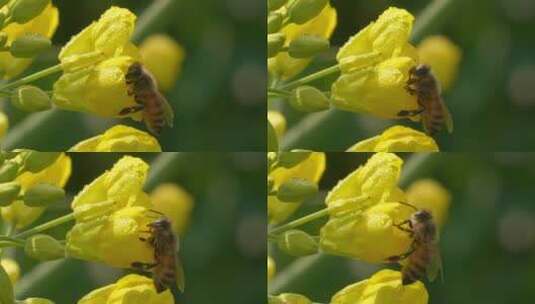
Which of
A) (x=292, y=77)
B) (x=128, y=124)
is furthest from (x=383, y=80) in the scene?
(x=128, y=124)

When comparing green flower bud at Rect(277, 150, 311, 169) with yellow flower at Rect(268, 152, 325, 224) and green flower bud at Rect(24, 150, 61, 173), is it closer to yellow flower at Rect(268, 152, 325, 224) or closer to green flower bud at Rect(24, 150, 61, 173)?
yellow flower at Rect(268, 152, 325, 224)

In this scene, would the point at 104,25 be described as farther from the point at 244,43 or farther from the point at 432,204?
the point at 432,204

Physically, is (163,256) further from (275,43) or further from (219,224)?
(275,43)

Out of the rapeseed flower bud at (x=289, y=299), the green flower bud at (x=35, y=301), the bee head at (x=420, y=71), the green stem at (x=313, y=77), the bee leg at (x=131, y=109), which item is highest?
the bee head at (x=420, y=71)

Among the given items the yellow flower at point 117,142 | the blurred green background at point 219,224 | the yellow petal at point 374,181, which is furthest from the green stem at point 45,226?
the yellow petal at point 374,181

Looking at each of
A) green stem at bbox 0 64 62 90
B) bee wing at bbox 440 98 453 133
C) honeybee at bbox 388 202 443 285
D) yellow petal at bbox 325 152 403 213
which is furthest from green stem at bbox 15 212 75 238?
bee wing at bbox 440 98 453 133

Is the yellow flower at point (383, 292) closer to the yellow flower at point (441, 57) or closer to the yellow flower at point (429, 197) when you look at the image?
the yellow flower at point (429, 197)
